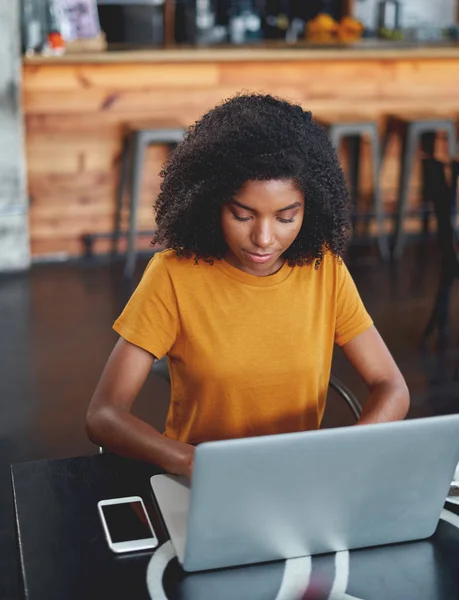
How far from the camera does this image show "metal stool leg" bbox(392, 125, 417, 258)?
16.4 feet

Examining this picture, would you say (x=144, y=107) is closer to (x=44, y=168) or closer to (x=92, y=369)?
(x=44, y=168)

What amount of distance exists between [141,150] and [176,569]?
142 inches

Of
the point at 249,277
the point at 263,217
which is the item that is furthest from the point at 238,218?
the point at 249,277

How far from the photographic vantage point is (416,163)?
5.37 metres

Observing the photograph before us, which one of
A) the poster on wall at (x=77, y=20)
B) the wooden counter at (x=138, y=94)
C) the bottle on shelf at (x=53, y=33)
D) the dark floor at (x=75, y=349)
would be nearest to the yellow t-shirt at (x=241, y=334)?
the dark floor at (x=75, y=349)

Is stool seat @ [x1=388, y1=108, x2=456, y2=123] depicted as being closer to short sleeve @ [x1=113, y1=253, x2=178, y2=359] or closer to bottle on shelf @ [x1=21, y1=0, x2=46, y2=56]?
bottle on shelf @ [x1=21, y1=0, x2=46, y2=56]

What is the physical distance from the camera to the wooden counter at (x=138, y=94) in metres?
4.70

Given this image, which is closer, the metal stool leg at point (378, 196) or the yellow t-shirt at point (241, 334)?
the yellow t-shirt at point (241, 334)

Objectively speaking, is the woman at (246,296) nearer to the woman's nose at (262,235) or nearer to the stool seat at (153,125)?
the woman's nose at (262,235)

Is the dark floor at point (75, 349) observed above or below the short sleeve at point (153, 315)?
below

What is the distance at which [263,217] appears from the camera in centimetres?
149

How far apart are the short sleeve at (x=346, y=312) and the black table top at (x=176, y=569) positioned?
49cm

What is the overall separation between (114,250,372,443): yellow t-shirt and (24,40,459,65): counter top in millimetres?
3133

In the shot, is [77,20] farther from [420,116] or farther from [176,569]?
[176,569]
